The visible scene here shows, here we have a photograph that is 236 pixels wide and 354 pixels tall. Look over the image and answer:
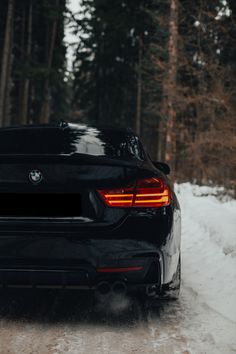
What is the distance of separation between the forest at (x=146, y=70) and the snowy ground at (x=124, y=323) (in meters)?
8.55

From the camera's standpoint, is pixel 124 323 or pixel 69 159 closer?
pixel 69 159

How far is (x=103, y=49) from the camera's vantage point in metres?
36.5

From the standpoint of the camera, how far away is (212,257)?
622cm

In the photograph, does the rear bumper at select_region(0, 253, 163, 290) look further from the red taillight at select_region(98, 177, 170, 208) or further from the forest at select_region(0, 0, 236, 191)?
the forest at select_region(0, 0, 236, 191)

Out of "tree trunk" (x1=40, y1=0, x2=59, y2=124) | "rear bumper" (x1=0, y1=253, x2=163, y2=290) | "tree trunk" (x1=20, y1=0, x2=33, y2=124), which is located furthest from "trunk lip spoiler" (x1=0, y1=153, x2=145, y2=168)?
"tree trunk" (x1=20, y1=0, x2=33, y2=124)

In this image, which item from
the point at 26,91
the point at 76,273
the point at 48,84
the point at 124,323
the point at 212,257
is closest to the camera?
the point at 76,273

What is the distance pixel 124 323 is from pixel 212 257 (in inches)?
107

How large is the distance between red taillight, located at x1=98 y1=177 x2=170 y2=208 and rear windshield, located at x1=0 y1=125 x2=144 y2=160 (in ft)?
1.08

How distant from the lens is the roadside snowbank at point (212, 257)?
448 centimetres

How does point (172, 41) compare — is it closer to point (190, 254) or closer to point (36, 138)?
point (190, 254)

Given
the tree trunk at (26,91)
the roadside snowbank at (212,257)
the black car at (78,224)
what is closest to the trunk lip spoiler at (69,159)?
the black car at (78,224)

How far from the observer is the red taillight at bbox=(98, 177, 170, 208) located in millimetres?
3402

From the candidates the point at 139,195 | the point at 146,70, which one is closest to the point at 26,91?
the point at 146,70

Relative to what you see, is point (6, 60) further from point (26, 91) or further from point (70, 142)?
point (70, 142)
